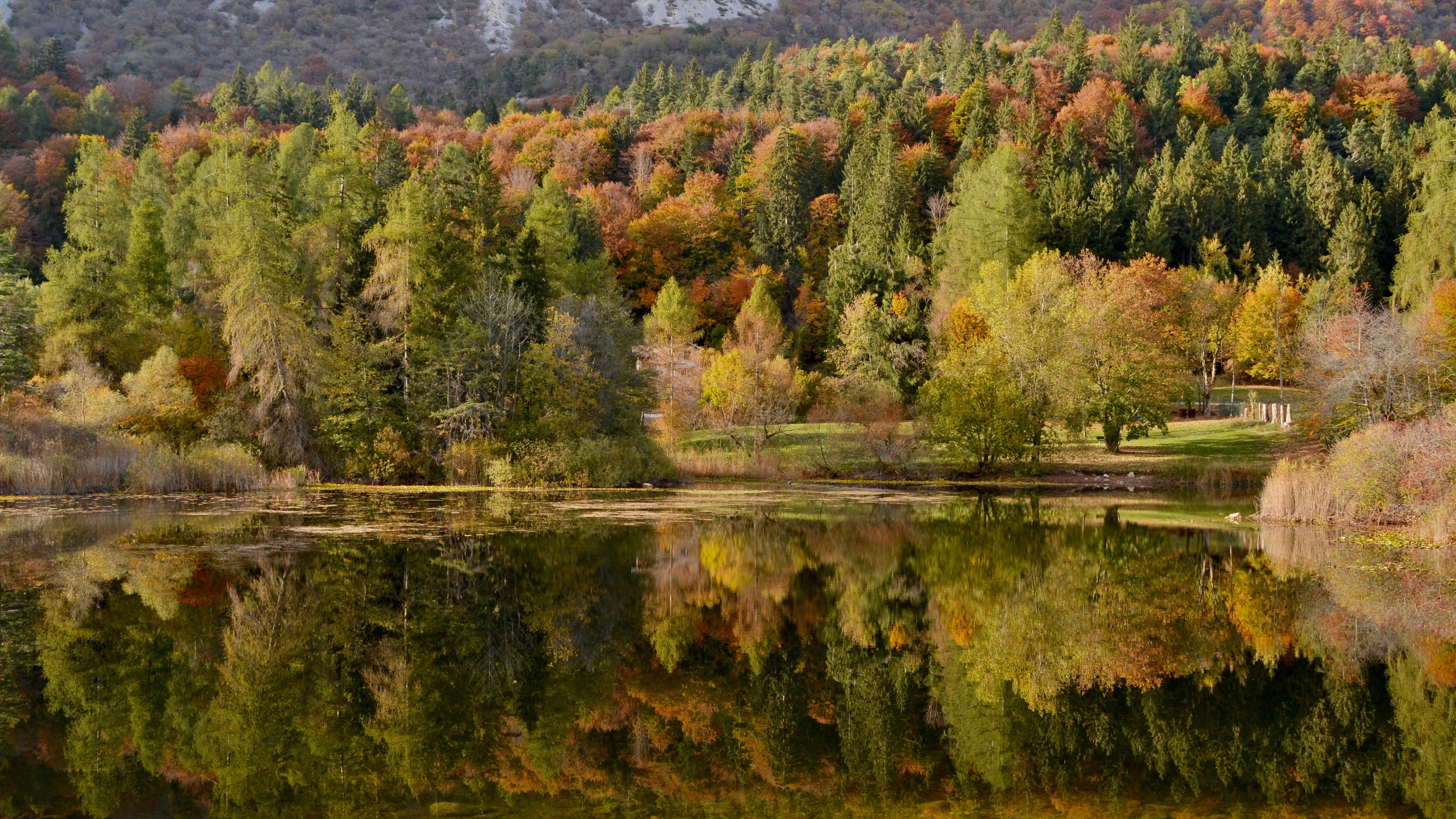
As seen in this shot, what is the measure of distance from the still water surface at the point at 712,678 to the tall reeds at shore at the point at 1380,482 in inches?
95.9

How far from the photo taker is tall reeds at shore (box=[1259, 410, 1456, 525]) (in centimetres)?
2248

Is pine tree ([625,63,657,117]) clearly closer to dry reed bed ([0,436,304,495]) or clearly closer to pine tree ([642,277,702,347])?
pine tree ([642,277,702,347])

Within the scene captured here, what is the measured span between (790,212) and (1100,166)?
32649 millimetres

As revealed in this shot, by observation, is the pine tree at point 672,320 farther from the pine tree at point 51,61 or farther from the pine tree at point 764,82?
the pine tree at point 51,61

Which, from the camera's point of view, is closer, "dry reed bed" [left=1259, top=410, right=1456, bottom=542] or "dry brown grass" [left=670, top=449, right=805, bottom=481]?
"dry reed bed" [left=1259, top=410, right=1456, bottom=542]

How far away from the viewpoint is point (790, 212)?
294ft

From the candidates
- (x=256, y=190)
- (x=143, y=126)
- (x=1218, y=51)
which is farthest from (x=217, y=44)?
(x=1218, y=51)

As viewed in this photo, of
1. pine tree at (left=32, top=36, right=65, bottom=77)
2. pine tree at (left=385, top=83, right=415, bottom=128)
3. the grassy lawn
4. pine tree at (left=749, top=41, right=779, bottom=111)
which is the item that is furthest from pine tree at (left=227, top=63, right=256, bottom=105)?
the grassy lawn

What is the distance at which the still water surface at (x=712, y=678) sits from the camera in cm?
845

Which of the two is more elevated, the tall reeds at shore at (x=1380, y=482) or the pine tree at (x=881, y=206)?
the pine tree at (x=881, y=206)

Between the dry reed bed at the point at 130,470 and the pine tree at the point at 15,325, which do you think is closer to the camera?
the dry reed bed at the point at 130,470

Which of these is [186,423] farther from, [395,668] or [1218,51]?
[1218,51]

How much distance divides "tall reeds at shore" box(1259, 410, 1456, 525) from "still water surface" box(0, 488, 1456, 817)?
2436 millimetres

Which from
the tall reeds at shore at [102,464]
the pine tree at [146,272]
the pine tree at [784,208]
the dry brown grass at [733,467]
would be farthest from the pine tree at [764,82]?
the tall reeds at shore at [102,464]
